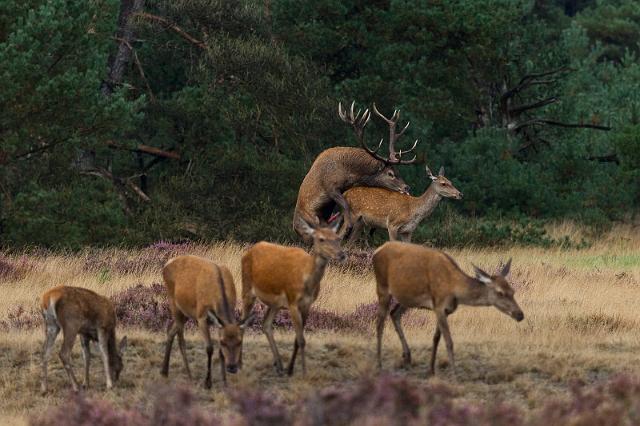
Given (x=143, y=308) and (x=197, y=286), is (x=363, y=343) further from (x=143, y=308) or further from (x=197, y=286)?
(x=143, y=308)

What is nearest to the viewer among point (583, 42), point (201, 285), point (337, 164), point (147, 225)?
point (201, 285)

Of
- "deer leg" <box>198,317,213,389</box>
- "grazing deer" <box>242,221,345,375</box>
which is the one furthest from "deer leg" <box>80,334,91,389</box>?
"grazing deer" <box>242,221,345,375</box>

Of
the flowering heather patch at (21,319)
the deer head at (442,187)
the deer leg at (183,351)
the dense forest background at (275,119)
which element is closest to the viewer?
the deer leg at (183,351)

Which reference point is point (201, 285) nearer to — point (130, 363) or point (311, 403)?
point (130, 363)

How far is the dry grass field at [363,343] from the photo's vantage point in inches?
446

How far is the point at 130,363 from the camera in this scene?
12.5 m

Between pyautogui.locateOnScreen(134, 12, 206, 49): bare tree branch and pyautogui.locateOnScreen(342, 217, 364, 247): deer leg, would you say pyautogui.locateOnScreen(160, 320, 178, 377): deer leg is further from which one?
pyautogui.locateOnScreen(134, 12, 206, 49): bare tree branch

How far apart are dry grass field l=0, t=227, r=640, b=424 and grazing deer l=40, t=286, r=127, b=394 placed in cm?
19

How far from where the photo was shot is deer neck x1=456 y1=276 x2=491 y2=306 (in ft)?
37.6

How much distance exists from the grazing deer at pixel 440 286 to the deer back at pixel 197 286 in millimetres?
1536

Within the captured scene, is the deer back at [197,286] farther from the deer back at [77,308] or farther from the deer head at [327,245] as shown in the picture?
the deer head at [327,245]

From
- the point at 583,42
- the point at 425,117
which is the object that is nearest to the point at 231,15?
the point at 425,117

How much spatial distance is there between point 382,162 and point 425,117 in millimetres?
8197

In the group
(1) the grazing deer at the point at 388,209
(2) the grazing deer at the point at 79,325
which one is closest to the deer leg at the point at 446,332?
(2) the grazing deer at the point at 79,325
